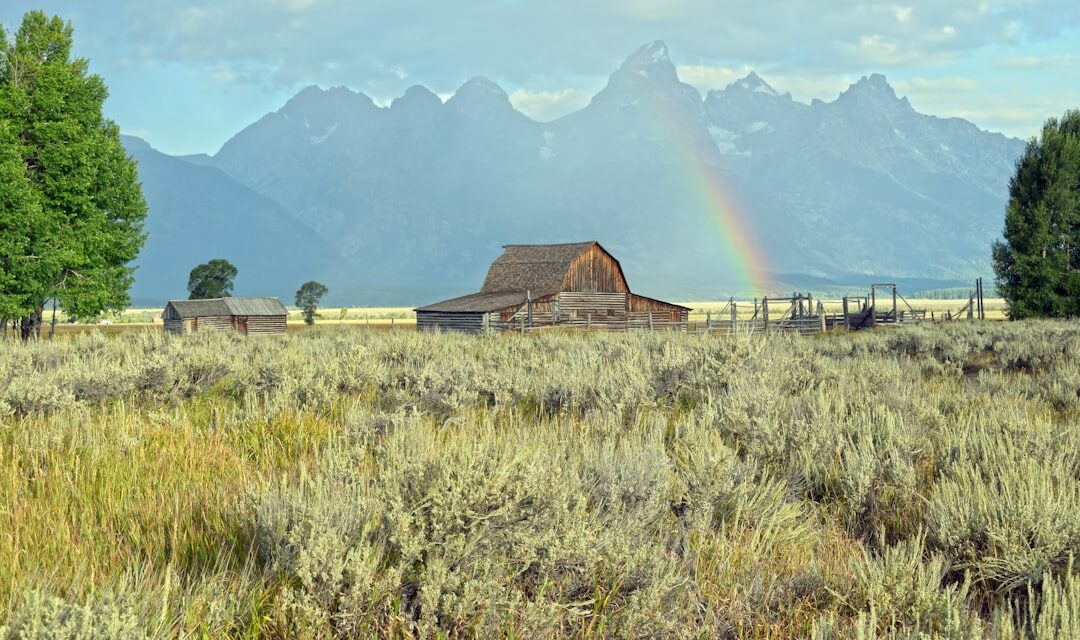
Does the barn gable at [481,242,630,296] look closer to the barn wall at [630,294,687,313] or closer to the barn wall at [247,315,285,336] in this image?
the barn wall at [630,294,687,313]

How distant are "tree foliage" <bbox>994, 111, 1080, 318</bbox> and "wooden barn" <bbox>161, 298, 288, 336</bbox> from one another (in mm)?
47797

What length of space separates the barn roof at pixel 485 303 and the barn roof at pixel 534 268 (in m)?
1.04

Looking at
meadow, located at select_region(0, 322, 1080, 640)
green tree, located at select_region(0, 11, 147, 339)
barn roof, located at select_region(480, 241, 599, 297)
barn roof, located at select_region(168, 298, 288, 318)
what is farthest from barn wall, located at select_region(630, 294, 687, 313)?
meadow, located at select_region(0, 322, 1080, 640)

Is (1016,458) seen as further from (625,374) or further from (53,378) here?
(53,378)

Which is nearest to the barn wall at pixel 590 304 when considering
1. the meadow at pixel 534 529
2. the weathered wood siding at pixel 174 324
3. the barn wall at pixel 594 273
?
the barn wall at pixel 594 273

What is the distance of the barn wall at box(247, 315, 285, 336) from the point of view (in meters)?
58.5

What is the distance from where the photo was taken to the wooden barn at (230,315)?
186ft

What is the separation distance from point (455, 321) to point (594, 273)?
9.97 m

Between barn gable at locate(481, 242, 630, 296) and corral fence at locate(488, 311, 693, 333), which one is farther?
barn gable at locate(481, 242, 630, 296)

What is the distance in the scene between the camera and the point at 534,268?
51469mm

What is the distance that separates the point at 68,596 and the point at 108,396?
21.2 ft

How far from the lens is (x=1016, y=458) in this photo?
5590 millimetres

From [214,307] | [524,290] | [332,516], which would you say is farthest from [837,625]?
[214,307]

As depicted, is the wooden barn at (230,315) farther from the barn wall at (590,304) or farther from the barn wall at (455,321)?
the barn wall at (590,304)
